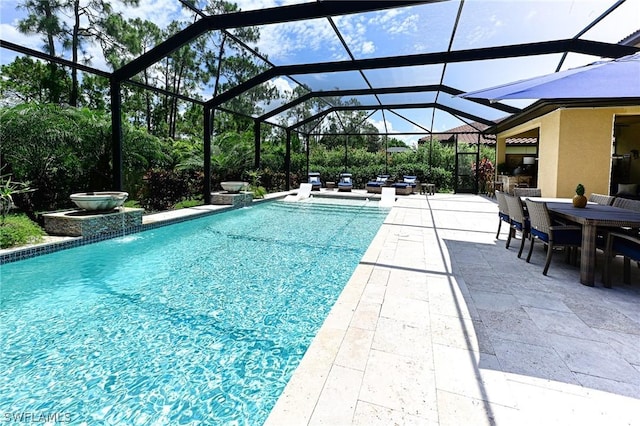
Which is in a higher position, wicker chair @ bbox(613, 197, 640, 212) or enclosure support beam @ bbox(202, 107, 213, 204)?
enclosure support beam @ bbox(202, 107, 213, 204)

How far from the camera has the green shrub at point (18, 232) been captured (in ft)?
16.3

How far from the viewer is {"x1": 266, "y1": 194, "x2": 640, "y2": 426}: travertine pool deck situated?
180cm

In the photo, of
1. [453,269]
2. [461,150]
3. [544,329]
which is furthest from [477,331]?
[461,150]

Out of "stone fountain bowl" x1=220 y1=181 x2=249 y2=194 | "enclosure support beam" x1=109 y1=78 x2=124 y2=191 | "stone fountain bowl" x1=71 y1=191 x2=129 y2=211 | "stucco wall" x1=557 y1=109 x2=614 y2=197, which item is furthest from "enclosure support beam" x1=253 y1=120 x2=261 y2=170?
"stucco wall" x1=557 y1=109 x2=614 y2=197

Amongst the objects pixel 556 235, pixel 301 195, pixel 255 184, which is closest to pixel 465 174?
pixel 301 195

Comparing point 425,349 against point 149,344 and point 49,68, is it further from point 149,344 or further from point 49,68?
point 49,68

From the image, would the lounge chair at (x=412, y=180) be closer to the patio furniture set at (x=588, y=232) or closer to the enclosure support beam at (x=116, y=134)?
the patio furniture set at (x=588, y=232)

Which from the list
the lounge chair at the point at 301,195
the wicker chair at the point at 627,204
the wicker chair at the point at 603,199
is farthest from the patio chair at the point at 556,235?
the lounge chair at the point at 301,195

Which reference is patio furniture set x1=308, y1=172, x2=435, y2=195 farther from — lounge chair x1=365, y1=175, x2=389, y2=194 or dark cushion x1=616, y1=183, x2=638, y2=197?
dark cushion x1=616, y1=183, x2=638, y2=197

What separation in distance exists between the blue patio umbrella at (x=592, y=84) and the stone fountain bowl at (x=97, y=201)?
6.87m

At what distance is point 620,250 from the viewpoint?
3596mm

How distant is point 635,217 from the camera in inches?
148

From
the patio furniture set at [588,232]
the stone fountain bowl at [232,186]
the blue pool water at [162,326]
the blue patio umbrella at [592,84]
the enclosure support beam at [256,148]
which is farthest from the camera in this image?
the enclosure support beam at [256,148]

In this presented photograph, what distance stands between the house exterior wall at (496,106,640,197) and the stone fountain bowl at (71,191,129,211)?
1067 cm
